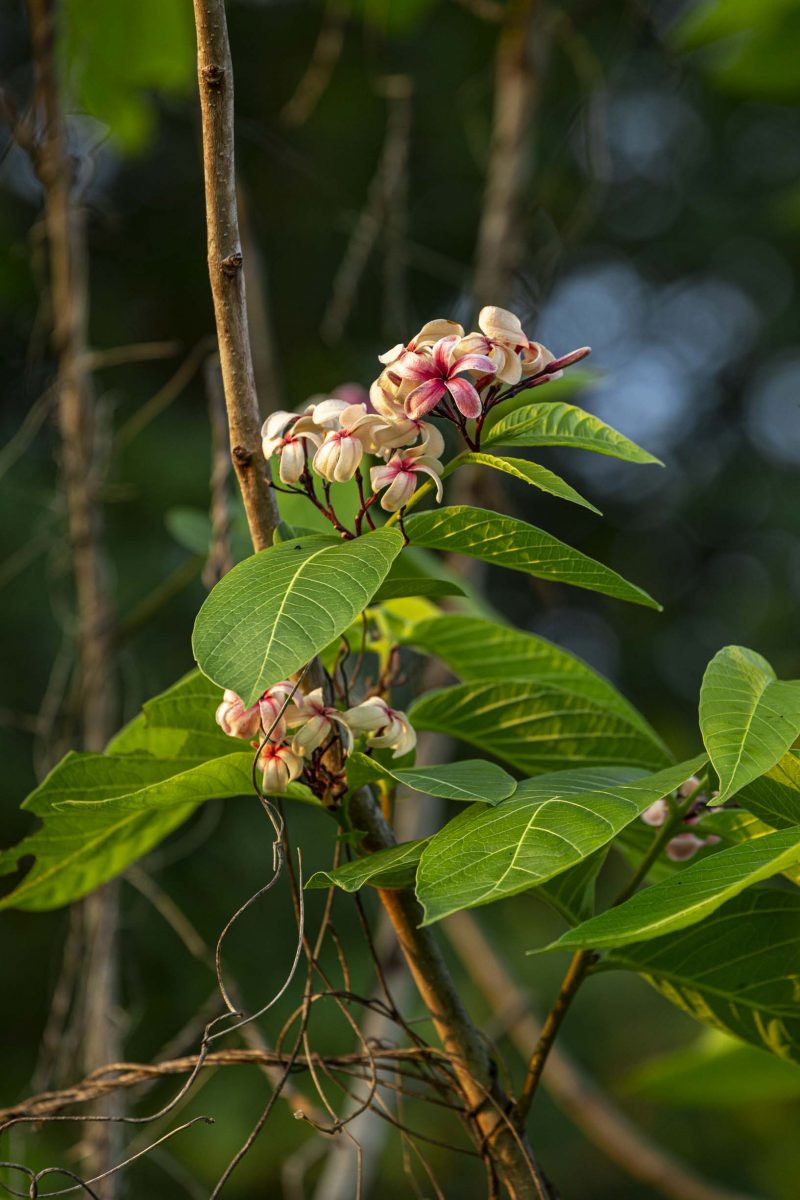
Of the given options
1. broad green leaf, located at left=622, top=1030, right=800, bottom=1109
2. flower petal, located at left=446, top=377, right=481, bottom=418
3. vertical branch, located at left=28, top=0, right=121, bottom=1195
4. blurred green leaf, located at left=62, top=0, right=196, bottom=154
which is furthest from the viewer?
blurred green leaf, located at left=62, top=0, right=196, bottom=154

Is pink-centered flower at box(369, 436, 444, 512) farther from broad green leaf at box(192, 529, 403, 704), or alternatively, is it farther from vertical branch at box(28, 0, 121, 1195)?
vertical branch at box(28, 0, 121, 1195)

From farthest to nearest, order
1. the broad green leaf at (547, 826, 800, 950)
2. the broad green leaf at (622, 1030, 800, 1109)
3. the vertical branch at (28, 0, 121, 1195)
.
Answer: the vertical branch at (28, 0, 121, 1195) → the broad green leaf at (622, 1030, 800, 1109) → the broad green leaf at (547, 826, 800, 950)

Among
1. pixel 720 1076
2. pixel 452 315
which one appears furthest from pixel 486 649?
pixel 452 315

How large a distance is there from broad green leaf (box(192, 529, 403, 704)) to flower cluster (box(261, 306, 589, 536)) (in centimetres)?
4

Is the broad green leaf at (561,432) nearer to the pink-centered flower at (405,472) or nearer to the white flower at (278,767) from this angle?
the pink-centered flower at (405,472)

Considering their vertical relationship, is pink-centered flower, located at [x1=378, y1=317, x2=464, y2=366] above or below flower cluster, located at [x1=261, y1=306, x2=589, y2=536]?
above

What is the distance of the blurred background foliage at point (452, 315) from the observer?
1437 millimetres

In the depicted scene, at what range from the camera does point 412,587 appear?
0.50 m

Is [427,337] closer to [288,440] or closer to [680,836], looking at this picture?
[288,440]

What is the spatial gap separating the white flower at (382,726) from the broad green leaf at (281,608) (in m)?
0.08

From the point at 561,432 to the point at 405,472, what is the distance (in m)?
0.07

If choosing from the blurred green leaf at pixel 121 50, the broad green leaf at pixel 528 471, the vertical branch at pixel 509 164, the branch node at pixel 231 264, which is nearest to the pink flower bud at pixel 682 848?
the broad green leaf at pixel 528 471

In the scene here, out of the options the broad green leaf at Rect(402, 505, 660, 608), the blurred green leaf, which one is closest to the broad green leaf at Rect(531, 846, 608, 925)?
the broad green leaf at Rect(402, 505, 660, 608)

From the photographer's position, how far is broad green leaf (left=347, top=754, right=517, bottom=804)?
420 mm
